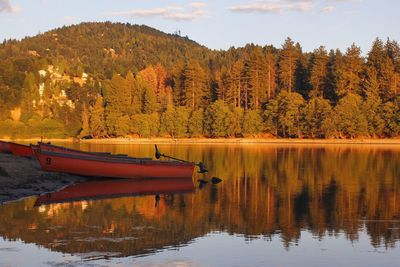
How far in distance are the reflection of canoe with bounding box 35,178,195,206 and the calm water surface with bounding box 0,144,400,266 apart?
0.13m

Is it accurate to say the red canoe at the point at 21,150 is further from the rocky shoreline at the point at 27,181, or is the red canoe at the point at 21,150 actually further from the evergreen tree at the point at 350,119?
the evergreen tree at the point at 350,119

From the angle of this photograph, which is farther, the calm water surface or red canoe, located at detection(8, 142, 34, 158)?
red canoe, located at detection(8, 142, 34, 158)

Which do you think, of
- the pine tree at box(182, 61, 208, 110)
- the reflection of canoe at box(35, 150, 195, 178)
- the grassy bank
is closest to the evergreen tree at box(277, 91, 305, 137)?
the grassy bank

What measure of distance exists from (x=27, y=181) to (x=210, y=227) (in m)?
17.2

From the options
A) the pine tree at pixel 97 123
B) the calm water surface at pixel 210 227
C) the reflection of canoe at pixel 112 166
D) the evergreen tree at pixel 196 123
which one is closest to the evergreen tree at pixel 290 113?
the evergreen tree at pixel 196 123

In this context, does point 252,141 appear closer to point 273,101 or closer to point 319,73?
point 273,101

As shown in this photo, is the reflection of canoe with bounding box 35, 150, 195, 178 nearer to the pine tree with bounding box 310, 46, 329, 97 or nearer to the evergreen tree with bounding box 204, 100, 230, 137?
the evergreen tree with bounding box 204, 100, 230, 137

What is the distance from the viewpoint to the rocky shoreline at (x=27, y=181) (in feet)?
110

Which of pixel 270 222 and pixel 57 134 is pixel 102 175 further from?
pixel 57 134

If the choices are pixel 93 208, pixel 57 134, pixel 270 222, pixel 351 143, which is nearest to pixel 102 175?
pixel 93 208

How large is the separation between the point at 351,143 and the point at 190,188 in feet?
316

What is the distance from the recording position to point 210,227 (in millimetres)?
25109

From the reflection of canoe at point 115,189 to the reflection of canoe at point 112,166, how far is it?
2.25 feet

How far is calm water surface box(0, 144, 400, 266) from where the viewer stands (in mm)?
19344
